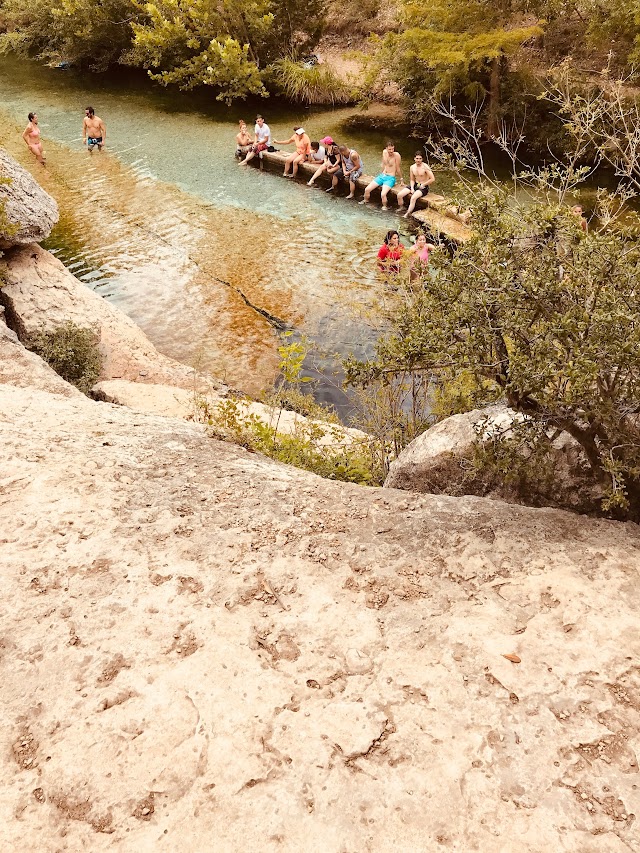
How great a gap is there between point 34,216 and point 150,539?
754 cm

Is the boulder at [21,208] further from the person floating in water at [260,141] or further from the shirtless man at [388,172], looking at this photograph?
the person floating in water at [260,141]

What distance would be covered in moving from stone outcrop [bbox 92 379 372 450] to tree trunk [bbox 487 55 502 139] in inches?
477

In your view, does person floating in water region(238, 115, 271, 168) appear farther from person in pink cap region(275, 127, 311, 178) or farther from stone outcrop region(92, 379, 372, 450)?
stone outcrop region(92, 379, 372, 450)

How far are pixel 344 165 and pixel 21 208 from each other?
7459 mm

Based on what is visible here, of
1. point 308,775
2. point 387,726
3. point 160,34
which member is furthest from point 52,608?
point 160,34

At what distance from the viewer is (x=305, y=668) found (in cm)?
314

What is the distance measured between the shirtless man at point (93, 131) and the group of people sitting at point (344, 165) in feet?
11.6

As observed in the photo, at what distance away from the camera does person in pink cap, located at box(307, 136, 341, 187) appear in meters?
14.4

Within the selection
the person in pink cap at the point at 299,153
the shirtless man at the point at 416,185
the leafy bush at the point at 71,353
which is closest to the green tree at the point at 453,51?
the shirtless man at the point at 416,185

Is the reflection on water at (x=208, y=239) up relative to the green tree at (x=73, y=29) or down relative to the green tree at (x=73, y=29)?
down

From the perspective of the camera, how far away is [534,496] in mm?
4688

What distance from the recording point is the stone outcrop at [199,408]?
21.4ft

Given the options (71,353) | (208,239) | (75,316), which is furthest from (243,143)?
(71,353)

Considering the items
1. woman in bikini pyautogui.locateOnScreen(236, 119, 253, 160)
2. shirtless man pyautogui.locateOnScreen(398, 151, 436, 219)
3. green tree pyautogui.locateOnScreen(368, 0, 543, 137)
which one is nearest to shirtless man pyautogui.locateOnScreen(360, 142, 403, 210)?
shirtless man pyautogui.locateOnScreen(398, 151, 436, 219)
